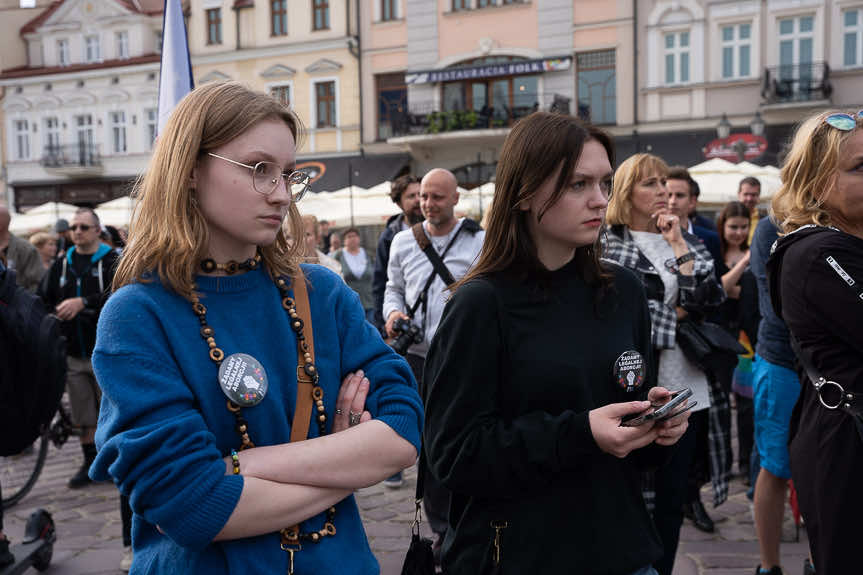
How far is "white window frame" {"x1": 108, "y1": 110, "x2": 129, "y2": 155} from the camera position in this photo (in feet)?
108

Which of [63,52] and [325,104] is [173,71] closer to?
[325,104]

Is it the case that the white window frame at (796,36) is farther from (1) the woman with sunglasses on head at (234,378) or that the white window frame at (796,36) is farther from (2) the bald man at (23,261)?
(1) the woman with sunglasses on head at (234,378)

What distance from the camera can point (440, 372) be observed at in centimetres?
223

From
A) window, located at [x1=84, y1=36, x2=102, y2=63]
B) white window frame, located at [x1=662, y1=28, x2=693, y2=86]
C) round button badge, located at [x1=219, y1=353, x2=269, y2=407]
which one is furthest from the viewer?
window, located at [x1=84, y1=36, x2=102, y2=63]

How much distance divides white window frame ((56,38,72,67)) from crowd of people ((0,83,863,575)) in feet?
121

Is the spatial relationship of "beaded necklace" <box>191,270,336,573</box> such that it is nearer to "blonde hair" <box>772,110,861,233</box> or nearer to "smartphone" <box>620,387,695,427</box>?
"smartphone" <box>620,387,695,427</box>

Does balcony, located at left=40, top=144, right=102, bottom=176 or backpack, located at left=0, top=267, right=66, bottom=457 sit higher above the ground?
balcony, located at left=40, top=144, right=102, bottom=176

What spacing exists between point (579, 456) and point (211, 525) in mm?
951

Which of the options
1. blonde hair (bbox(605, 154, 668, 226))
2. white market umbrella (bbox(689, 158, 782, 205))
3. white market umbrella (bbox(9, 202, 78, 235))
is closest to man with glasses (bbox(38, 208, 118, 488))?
blonde hair (bbox(605, 154, 668, 226))

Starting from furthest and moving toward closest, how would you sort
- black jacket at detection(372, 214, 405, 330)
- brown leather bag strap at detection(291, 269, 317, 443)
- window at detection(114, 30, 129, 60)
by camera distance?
window at detection(114, 30, 129, 60)
black jacket at detection(372, 214, 405, 330)
brown leather bag strap at detection(291, 269, 317, 443)

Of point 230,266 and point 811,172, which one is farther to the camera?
point 811,172

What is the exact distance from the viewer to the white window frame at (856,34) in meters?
22.5

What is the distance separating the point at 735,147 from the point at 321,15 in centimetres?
1578

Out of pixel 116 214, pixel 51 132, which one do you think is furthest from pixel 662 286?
pixel 51 132
